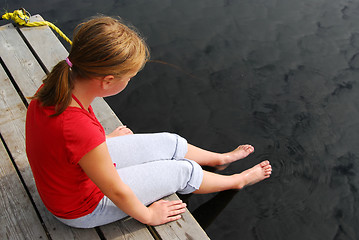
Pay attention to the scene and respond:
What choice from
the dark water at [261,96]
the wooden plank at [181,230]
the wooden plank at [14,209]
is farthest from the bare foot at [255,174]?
the wooden plank at [14,209]

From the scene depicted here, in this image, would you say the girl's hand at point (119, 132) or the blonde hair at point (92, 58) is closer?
the blonde hair at point (92, 58)

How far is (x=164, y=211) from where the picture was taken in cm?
205

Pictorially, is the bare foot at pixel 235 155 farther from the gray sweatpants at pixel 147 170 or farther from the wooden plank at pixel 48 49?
the wooden plank at pixel 48 49

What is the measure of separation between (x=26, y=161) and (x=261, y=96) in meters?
2.24

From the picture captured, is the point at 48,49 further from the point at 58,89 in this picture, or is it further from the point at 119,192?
the point at 119,192

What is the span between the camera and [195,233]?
6.68 feet

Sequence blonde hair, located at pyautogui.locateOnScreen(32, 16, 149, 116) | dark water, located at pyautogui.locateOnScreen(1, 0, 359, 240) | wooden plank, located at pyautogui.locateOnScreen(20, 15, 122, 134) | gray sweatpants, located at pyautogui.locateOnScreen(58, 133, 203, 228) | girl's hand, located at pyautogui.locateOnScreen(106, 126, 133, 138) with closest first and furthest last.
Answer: blonde hair, located at pyautogui.locateOnScreen(32, 16, 149, 116)
gray sweatpants, located at pyautogui.locateOnScreen(58, 133, 203, 228)
girl's hand, located at pyautogui.locateOnScreen(106, 126, 133, 138)
wooden plank, located at pyautogui.locateOnScreen(20, 15, 122, 134)
dark water, located at pyautogui.locateOnScreen(1, 0, 359, 240)

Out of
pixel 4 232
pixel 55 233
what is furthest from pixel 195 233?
pixel 4 232

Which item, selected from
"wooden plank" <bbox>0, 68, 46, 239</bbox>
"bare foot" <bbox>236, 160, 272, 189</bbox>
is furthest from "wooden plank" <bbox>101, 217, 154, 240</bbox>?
"bare foot" <bbox>236, 160, 272, 189</bbox>

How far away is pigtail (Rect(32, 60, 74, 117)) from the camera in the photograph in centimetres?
154

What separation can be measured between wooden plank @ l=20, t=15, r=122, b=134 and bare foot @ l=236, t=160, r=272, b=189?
3.57 ft

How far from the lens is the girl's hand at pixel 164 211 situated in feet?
6.61

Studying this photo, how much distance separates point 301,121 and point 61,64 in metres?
2.42

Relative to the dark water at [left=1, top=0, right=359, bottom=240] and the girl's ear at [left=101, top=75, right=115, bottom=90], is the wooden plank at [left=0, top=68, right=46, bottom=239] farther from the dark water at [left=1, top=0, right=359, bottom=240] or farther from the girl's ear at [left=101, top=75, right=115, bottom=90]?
the dark water at [left=1, top=0, right=359, bottom=240]
